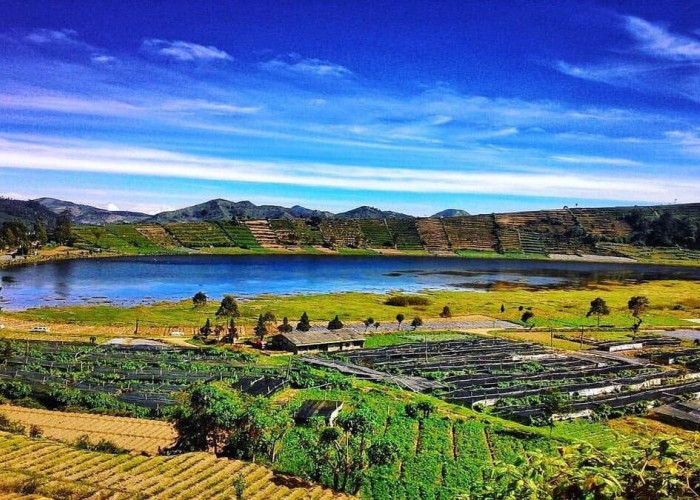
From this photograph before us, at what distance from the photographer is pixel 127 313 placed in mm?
71812

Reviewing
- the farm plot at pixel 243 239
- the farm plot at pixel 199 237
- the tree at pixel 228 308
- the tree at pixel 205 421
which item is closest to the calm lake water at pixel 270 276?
the farm plot at pixel 243 239

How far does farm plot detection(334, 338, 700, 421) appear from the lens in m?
37.6

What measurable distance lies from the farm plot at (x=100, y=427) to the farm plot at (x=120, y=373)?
5.83ft

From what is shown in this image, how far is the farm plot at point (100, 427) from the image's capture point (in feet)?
88.3

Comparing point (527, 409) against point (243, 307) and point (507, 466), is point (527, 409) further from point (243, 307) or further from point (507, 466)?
point (243, 307)

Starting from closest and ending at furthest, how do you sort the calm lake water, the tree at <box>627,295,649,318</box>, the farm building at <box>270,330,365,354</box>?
the farm building at <box>270,330,365,354</box>
the tree at <box>627,295,649,318</box>
the calm lake water

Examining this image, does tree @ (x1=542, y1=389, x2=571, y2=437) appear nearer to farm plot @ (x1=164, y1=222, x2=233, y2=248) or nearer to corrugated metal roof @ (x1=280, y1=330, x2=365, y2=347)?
corrugated metal roof @ (x1=280, y1=330, x2=365, y2=347)

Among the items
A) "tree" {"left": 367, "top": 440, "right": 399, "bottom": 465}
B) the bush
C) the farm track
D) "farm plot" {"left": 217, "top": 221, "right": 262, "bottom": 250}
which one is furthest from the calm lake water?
"tree" {"left": 367, "top": 440, "right": 399, "bottom": 465}

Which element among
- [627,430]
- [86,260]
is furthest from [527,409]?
[86,260]

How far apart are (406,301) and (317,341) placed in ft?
124

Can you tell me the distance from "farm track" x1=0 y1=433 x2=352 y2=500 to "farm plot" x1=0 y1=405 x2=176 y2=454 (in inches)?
234

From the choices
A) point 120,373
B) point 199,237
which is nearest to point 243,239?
point 199,237

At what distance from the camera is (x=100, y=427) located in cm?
2900

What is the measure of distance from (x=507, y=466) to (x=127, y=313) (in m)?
74.4
